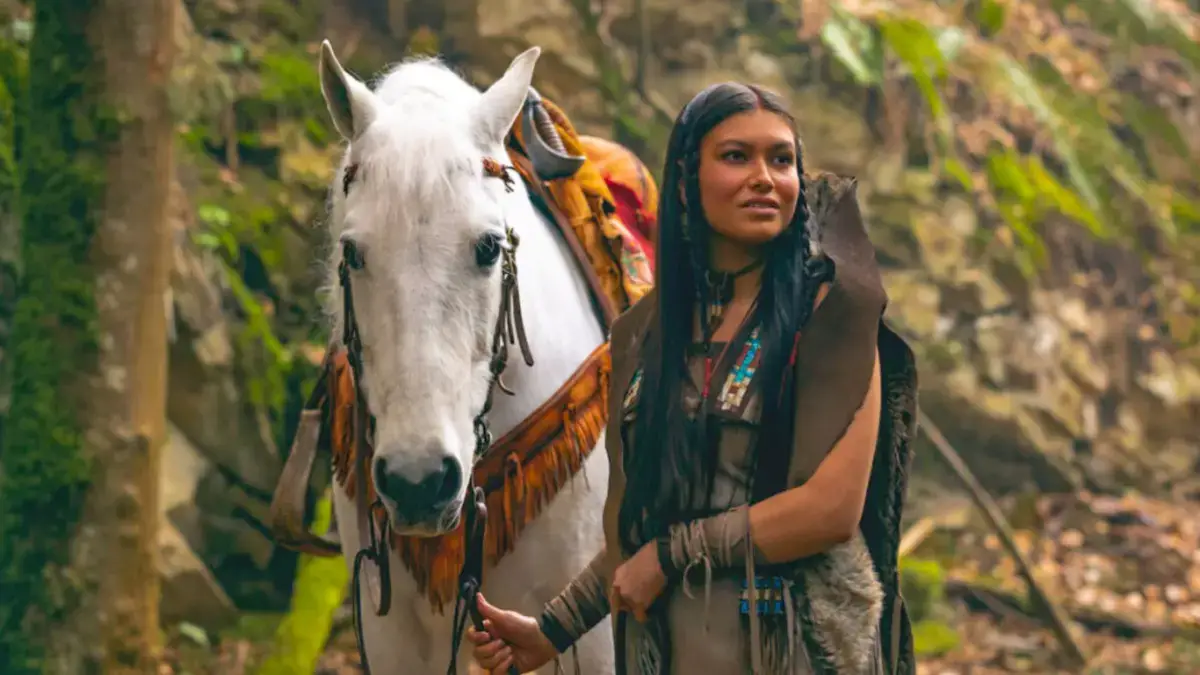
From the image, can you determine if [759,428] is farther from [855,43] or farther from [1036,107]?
[1036,107]

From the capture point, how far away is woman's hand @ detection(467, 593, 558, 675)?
2.34m

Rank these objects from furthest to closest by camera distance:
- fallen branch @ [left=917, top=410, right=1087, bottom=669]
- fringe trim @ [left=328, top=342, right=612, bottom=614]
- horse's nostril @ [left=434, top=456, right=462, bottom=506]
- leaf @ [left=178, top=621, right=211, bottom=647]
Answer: fallen branch @ [left=917, top=410, right=1087, bottom=669]
leaf @ [left=178, top=621, right=211, bottom=647]
fringe trim @ [left=328, top=342, right=612, bottom=614]
horse's nostril @ [left=434, top=456, right=462, bottom=506]

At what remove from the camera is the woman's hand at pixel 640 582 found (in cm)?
201

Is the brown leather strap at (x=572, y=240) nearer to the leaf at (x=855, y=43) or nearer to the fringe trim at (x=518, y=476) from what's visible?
the fringe trim at (x=518, y=476)

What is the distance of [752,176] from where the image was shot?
1.99 meters

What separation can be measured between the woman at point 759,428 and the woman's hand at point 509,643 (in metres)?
0.25

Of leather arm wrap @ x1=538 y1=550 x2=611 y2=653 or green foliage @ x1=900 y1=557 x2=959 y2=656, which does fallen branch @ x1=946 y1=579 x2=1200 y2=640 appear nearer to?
green foliage @ x1=900 y1=557 x2=959 y2=656

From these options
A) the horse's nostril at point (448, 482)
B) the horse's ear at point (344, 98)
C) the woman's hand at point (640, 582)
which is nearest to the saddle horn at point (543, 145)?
the horse's ear at point (344, 98)

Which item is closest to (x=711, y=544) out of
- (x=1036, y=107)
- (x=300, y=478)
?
(x=300, y=478)

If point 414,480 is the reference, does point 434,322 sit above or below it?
above

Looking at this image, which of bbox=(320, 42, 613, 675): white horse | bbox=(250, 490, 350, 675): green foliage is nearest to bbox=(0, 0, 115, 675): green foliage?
bbox=(250, 490, 350, 675): green foliage

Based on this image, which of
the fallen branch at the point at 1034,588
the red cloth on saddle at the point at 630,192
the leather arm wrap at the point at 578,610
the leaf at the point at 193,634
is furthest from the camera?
the fallen branch at the point at 1034,588

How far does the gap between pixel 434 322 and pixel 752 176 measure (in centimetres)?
77

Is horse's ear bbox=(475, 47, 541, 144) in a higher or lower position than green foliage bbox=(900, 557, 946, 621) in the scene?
higher
